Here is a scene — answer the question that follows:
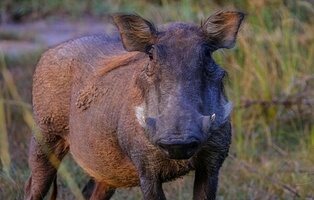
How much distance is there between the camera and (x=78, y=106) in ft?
20.1

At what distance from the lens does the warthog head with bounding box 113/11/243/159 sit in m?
4.86

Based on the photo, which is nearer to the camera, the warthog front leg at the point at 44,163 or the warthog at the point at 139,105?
the warthog at the point at 139,105

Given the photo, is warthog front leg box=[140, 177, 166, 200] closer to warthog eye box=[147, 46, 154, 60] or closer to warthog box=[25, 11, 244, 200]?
warthog box=[25, 11, 244, 200]

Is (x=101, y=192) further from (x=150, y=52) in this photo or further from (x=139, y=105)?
(x=150, y=52)

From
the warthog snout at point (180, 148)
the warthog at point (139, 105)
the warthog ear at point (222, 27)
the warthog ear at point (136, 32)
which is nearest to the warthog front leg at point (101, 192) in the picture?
the warthog at point (139, 105)

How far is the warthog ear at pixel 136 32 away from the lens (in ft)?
17.6

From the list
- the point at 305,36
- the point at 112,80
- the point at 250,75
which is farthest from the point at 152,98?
the point at 305,36

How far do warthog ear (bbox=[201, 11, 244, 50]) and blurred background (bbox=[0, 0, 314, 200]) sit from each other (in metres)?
1.14

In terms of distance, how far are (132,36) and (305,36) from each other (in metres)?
4.56

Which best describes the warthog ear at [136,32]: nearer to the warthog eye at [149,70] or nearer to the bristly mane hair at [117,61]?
the warthog eye at [149,70]

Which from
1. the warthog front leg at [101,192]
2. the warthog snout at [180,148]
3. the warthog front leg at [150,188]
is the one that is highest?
the warthog snout at [180,148]

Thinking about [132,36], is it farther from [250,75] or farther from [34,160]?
[250,75]

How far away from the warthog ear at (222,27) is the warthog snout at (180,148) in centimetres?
74

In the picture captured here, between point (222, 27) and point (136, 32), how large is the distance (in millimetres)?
416
